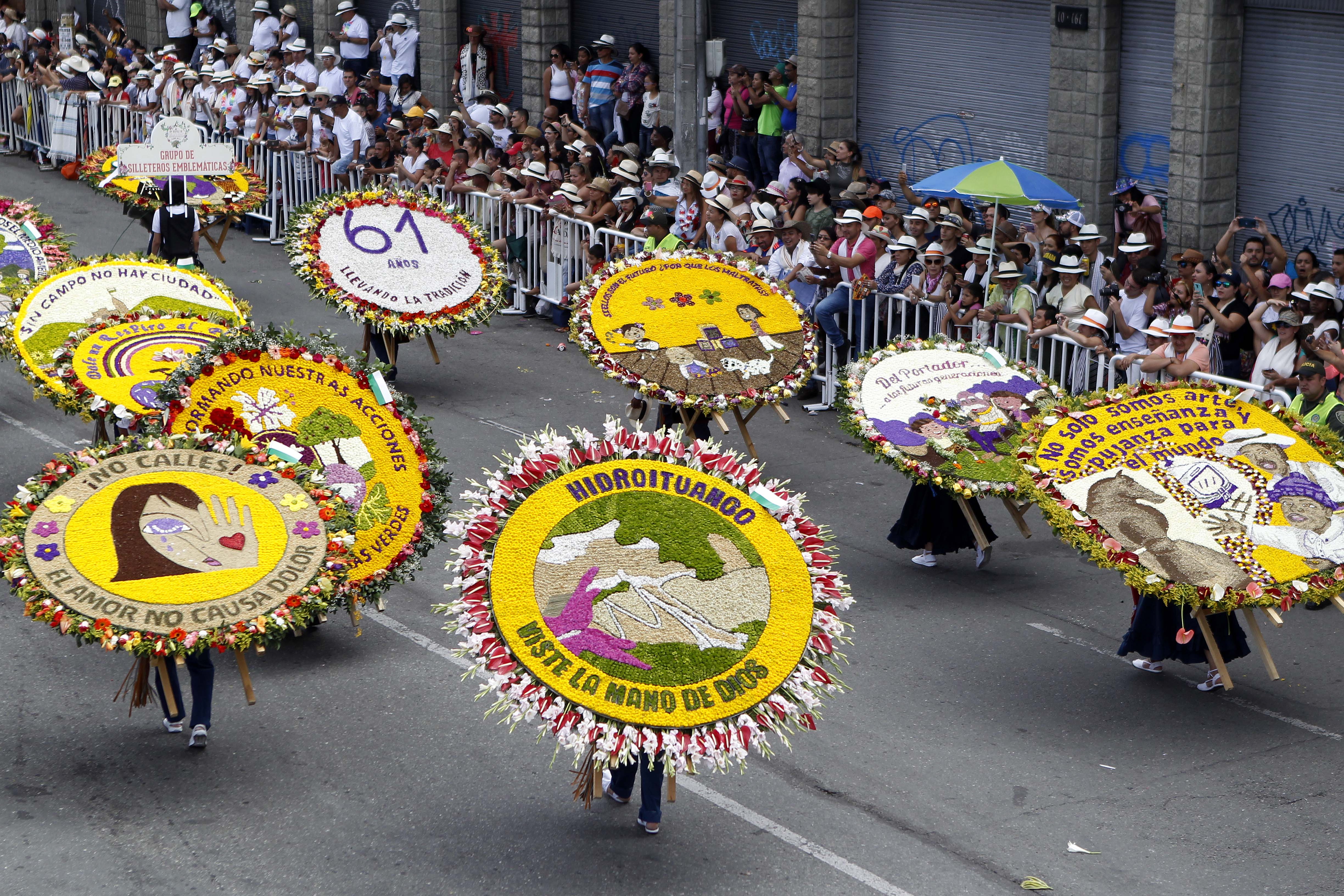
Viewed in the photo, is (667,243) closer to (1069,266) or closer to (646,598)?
(1069,266)

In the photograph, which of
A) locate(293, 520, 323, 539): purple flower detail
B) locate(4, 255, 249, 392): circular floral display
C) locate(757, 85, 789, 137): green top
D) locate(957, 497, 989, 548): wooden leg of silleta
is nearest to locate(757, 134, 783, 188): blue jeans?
locate(757, 85, 789, 137): green top

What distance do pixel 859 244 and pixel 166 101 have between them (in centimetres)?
1432

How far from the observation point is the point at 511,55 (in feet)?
86.2

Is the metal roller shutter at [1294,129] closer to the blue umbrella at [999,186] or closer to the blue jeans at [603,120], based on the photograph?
the blue umbrella at [999,186]

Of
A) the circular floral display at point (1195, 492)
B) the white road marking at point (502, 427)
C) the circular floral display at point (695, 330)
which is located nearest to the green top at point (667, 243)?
the circular floral display at point (695, 330)

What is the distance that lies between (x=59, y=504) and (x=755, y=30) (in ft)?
50.1

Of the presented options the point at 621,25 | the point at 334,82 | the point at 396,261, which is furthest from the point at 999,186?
the point at 334,82

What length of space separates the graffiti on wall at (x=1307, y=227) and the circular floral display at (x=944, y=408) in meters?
4.87

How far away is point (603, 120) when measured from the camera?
22.8m

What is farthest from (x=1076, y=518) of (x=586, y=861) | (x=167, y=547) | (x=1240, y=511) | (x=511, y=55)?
(x=511, y=55)

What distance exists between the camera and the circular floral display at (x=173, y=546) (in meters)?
8.00

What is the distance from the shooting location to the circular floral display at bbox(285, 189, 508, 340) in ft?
50.1

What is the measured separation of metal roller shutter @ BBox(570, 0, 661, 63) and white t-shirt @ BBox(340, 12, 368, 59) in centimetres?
391

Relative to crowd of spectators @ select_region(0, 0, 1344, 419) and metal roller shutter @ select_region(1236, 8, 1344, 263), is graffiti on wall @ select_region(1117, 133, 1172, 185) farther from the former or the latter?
metal roller shutter @ select_region(1236, 8, 1344, 263)
